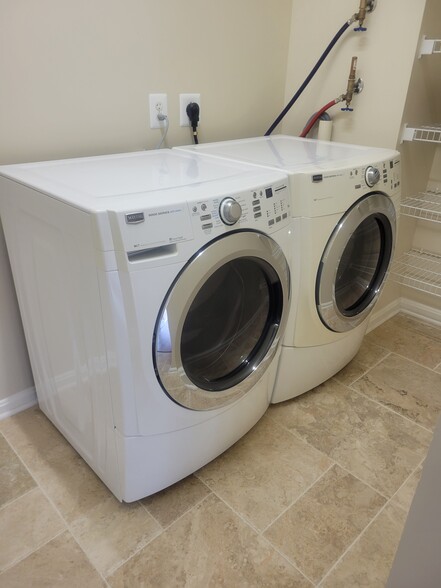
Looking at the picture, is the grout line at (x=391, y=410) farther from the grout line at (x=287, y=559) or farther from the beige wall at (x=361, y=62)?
the beige wall at (x=361, y=62)

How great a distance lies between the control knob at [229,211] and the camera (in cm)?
102

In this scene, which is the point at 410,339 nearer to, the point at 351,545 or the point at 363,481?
the point at 363,481

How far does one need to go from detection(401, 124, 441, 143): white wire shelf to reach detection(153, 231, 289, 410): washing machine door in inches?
37.6

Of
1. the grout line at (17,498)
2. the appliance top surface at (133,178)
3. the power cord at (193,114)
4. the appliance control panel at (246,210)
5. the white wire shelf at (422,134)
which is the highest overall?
the power cord at (193,114)

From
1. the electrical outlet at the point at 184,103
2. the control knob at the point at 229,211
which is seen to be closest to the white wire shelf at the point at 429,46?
the electrical outlet at the point at 184,103

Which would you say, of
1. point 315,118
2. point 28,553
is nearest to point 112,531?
point 28,553

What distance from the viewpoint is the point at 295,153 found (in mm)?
1604

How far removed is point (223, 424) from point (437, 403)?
3.18ft

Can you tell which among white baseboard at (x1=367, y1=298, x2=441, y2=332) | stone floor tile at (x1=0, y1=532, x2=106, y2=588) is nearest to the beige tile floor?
stone floor tile at (x1=0, y1=532, x2=106, y2=588)

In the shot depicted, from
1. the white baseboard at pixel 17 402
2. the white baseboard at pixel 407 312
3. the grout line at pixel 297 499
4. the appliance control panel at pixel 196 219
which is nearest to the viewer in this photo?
the appliance control panel at pixel 196 219

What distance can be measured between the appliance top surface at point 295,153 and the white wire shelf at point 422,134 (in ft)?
0.69

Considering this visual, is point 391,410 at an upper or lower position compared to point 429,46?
lower

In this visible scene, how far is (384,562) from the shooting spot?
3.87ft

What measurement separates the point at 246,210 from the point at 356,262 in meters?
0.75
